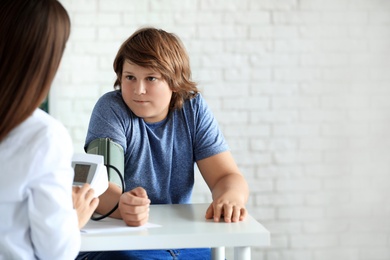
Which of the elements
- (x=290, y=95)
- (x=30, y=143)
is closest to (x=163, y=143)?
(x=30, y=143)

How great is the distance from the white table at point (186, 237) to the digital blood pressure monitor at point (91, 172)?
0.15 metres

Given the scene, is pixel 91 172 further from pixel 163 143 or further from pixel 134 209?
pixel 163 143

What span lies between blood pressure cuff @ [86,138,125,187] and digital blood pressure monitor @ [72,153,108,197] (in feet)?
0.64

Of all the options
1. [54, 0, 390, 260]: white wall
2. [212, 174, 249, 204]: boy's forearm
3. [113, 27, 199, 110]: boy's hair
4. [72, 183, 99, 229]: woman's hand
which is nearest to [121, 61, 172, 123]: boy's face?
[113, 27, 199, 110]: boy's hair

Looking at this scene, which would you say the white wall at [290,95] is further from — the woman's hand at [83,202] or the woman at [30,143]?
the woman at [30,143]

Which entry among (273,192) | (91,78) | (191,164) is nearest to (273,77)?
(273,192)

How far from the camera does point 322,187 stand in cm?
366

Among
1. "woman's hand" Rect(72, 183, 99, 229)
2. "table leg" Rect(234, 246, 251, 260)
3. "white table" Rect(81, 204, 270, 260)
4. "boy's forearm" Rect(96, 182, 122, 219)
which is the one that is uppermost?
"woman's hand" Rect(72, 183, 99, 229)

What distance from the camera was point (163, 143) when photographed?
226 cm

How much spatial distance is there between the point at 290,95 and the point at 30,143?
94.8 inches

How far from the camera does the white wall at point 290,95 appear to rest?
138 inches

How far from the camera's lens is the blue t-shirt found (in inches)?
87.7

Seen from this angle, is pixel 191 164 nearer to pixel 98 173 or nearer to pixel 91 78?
pixel 98 173

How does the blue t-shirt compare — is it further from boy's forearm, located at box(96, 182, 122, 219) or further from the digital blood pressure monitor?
the digital blood pressure monitor
